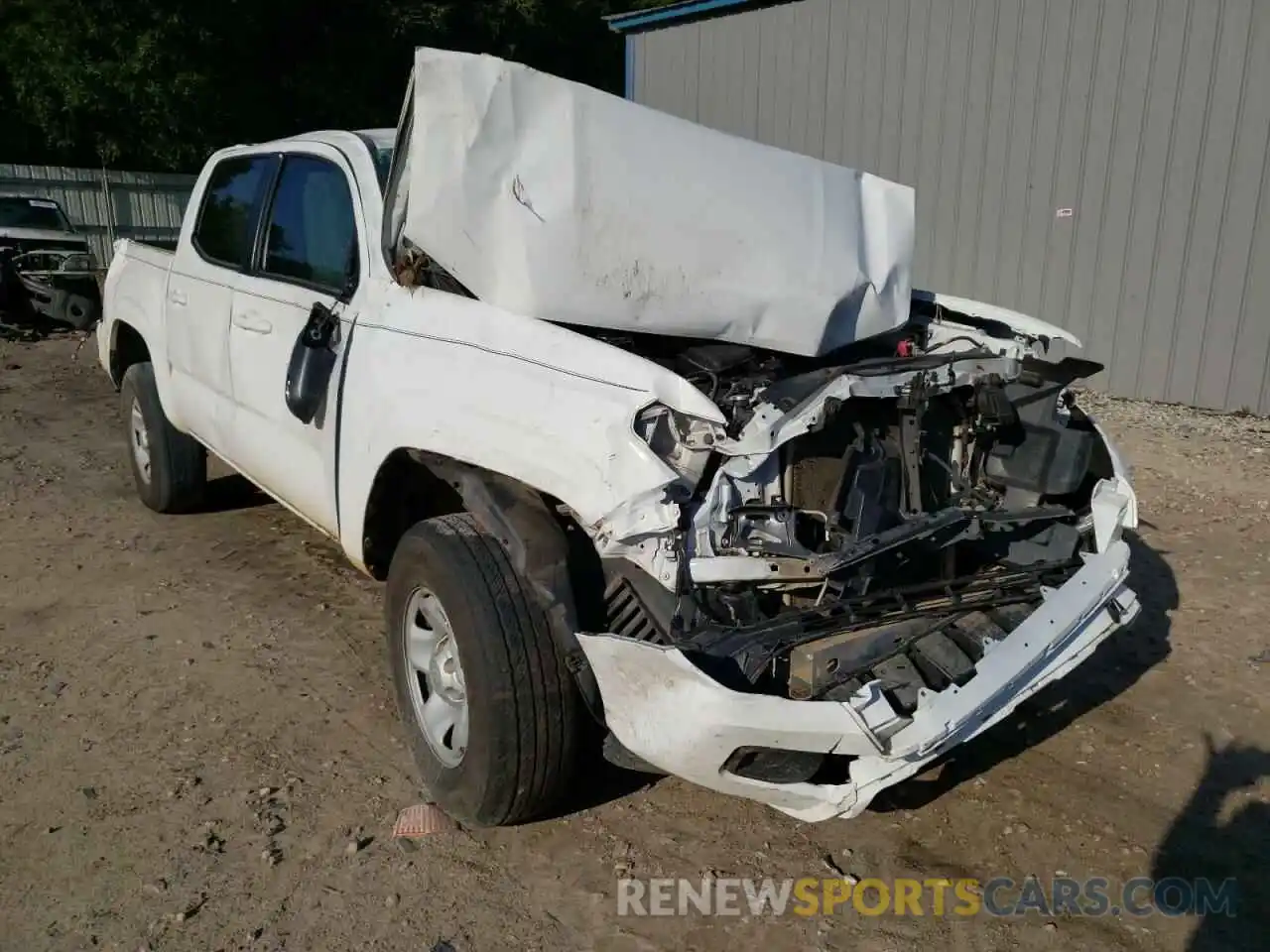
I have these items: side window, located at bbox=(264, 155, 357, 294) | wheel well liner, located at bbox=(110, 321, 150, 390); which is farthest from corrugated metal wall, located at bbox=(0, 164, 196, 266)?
side window, located at bbox=(264, 155, 357, 294)

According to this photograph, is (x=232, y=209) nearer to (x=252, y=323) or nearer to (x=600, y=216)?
(x=252, y=323)

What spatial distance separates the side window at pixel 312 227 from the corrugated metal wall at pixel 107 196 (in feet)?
51.7

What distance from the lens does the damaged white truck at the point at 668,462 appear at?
8.36 feet

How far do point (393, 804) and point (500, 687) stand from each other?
767 mm

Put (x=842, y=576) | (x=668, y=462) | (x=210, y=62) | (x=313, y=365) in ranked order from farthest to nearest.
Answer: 1. (x=210, y=62)
2. (x=313, y=365)
3. (x=842, y=576)
4. (x=668, y=462)

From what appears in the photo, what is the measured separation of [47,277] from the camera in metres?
12.0

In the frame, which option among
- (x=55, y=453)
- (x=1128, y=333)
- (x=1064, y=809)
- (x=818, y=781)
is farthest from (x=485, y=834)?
(x=1128, y=333)

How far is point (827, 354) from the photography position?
362 centimetres

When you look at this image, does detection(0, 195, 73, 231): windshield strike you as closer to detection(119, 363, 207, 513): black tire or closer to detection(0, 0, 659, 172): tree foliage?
detection(0, 0, 659, 172): tree foliage

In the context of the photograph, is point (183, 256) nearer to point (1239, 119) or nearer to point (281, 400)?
point (281, 400)

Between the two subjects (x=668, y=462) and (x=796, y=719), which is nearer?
(x=796, y=719)

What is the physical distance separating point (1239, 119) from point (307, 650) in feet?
26.1

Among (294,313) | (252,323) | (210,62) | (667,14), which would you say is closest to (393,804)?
(294,313)

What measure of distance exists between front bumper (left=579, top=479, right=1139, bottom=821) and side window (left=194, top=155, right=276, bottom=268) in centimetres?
293
